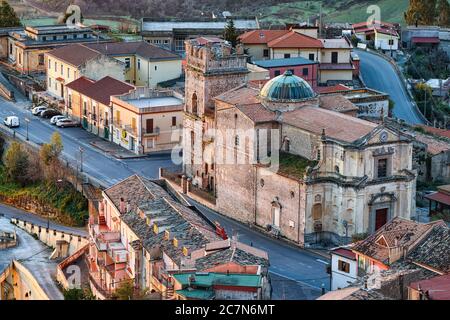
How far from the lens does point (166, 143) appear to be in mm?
75250

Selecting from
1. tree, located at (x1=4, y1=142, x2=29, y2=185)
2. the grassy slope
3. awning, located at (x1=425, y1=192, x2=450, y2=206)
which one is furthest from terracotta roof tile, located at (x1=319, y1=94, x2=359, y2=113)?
the grassy slope

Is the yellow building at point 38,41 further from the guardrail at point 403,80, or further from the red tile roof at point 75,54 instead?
the guardrail at point 403,80

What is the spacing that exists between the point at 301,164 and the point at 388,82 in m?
33.3

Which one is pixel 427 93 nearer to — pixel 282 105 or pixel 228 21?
pixel 228 21

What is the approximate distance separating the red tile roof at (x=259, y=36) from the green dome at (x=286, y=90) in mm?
26945

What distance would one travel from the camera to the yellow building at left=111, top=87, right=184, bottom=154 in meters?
74.2

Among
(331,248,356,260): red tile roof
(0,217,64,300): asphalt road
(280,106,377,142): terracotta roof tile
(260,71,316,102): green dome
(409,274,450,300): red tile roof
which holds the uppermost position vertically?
(260,71,316,102): green dome

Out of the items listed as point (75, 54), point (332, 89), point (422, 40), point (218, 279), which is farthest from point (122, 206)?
point (422, 40)

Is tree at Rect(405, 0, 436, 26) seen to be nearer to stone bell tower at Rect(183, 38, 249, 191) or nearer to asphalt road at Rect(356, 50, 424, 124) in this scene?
asphalt road at Rect(356, 50, 424, 124)

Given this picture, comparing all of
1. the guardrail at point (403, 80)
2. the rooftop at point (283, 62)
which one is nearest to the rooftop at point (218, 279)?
the rooftop at point (283, 62)

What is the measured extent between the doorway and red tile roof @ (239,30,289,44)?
3281 cm

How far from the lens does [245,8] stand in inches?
5669
